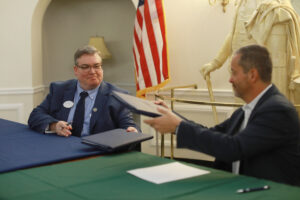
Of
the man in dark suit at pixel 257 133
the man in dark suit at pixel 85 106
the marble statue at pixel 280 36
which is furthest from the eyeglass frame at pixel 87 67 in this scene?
the marble statue at pixel 280 36

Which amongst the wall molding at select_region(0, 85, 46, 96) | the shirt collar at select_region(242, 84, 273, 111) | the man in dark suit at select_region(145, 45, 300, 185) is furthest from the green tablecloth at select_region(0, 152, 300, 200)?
the wall molding at select_region(0, 85, 46, 96)

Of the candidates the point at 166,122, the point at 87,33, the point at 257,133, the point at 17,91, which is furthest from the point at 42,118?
the point at 87,33

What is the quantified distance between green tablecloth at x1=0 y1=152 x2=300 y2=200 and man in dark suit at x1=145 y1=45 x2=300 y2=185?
0.14 metres

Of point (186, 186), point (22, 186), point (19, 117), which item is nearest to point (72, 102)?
point (22, 186)

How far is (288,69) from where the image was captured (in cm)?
407

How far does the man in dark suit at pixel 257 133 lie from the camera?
6.40 feet

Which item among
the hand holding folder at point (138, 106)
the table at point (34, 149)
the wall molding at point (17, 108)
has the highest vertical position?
the hand holding folder at point (138, 106)

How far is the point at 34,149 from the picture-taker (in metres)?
2.54

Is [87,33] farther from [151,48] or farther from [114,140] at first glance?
[114,140]

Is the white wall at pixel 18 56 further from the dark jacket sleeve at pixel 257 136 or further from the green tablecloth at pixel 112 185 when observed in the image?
the dark jacket sleeve at pixel 257 136

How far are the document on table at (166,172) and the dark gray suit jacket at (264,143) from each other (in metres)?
0.11

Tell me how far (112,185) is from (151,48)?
11.4ft

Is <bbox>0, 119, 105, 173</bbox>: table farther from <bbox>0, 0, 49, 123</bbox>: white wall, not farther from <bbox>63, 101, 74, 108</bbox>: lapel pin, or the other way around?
<bbox>0, 0, 49, 123</bbox>: white wall

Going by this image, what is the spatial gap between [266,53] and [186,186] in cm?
77
